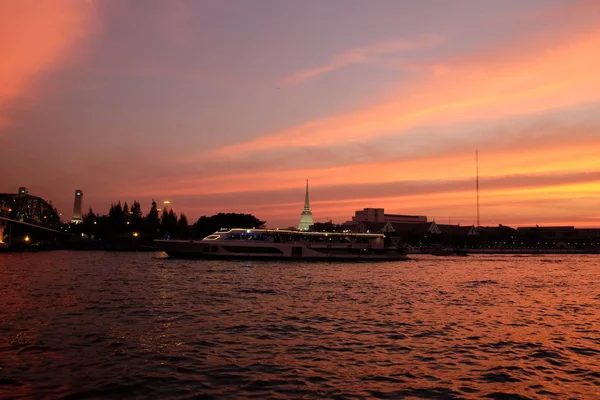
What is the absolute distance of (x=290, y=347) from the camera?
20406mm

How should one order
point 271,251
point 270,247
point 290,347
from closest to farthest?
point 290,347 → point 270,247 → point 271,251

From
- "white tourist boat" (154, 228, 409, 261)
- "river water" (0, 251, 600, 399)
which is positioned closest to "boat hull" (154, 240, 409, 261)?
"white tourist boat" (154, 228, 409, 261)

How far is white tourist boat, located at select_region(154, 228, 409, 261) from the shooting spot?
101562 mm

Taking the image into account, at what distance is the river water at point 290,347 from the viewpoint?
14836 mm

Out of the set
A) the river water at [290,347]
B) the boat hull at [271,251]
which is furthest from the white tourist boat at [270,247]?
the river water at [290,347]

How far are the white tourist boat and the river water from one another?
62164mm

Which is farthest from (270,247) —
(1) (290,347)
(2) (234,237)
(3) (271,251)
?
(1) (290,347)

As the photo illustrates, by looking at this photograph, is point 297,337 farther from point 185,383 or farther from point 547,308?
point 547,308

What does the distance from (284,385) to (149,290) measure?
30975 mm

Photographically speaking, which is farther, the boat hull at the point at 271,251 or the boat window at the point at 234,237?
the boat window at the point at 234,237

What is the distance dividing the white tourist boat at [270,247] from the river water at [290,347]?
62.2 meters

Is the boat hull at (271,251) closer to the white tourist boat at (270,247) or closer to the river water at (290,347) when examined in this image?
the white tourist boat at (270,247)

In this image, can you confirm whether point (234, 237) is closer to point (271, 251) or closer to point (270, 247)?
point (270, 247)

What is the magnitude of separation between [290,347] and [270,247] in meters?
86.9
